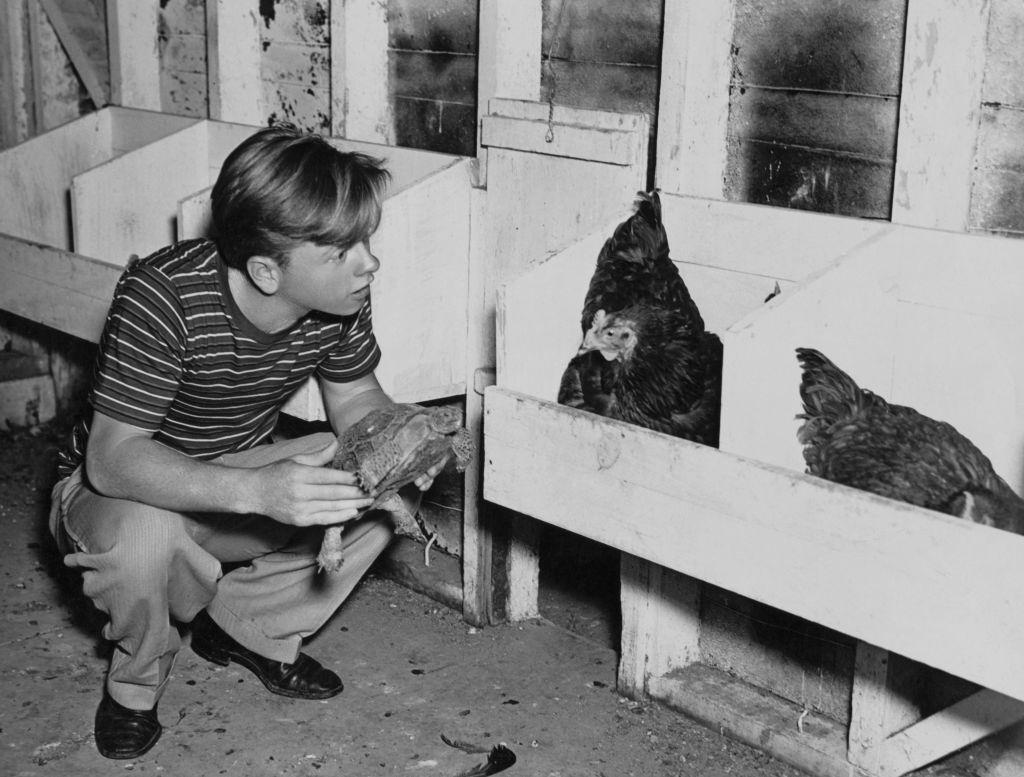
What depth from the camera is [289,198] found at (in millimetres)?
2457

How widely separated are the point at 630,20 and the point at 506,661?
1.64 metres

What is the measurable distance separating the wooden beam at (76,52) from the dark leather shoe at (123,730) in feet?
9.98

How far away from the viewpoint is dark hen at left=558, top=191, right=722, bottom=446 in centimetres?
262

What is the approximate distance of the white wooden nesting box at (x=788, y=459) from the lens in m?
1.77

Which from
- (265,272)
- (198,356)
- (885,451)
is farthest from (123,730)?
(885,451)

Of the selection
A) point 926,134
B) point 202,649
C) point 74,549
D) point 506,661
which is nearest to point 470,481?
point 506,661

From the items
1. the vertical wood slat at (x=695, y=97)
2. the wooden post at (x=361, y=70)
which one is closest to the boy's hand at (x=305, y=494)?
the vertical wood slat at (x=695, y=97)

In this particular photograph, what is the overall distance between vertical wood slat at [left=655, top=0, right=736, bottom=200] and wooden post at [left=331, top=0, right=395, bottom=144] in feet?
3.88

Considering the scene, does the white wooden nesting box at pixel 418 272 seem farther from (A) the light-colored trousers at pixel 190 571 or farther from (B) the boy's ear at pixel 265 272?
(B) the boy's ear at pixel 265 272

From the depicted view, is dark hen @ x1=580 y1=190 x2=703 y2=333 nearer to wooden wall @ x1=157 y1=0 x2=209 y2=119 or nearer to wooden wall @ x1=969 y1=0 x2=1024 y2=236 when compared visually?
wooden wall @ x1=969 y1=0 x2=1024 y2=236

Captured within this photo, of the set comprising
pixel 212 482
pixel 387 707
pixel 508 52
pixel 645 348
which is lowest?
pixel 387 707

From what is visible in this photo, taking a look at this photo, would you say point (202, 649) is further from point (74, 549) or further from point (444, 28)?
point (444, 28)

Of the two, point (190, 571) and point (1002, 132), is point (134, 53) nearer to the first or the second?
point (190, 571)

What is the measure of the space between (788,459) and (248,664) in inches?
60.2
